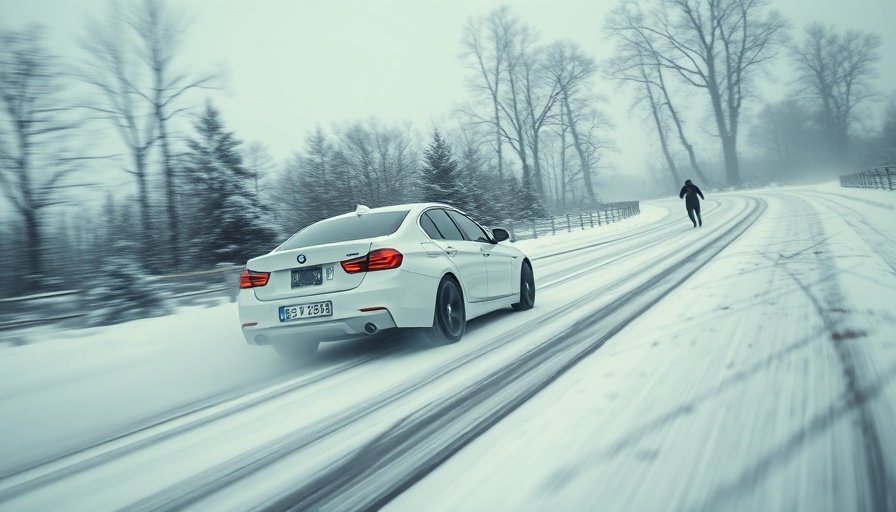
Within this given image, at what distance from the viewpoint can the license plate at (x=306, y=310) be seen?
4945 millimetres

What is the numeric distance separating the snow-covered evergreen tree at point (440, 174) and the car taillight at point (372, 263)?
23254mm

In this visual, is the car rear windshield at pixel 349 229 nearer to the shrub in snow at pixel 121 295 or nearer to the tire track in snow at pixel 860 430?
the tire track in snow at pixel 860 430

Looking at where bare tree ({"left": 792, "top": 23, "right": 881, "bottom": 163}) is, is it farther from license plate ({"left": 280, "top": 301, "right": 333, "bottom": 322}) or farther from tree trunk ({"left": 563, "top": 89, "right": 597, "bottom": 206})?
license plate ({"left": 280, "top": 301, "right": 333, "bottom": 322})

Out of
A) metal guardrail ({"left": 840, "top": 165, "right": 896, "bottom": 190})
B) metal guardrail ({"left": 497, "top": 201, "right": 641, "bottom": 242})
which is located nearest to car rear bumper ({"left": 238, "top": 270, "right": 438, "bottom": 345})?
metal guardrail ({"left": 497, "top": 201, "right": 641, "bottom": 242})

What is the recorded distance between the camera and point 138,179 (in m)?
22.9

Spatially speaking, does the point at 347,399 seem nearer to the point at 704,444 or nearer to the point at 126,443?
the point at 126,443

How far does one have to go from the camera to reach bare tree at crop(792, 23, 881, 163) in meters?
60.2

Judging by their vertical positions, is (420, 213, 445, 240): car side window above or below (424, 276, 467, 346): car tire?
above

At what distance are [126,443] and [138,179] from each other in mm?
22145

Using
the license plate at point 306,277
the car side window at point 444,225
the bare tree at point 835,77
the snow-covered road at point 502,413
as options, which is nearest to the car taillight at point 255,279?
the license plate at point 306,277

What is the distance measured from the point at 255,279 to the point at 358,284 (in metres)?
1.06

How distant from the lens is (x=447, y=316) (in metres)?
5.66

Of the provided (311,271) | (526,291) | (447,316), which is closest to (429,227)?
(447,316)

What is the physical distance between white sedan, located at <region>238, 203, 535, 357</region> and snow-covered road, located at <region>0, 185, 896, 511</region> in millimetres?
351
